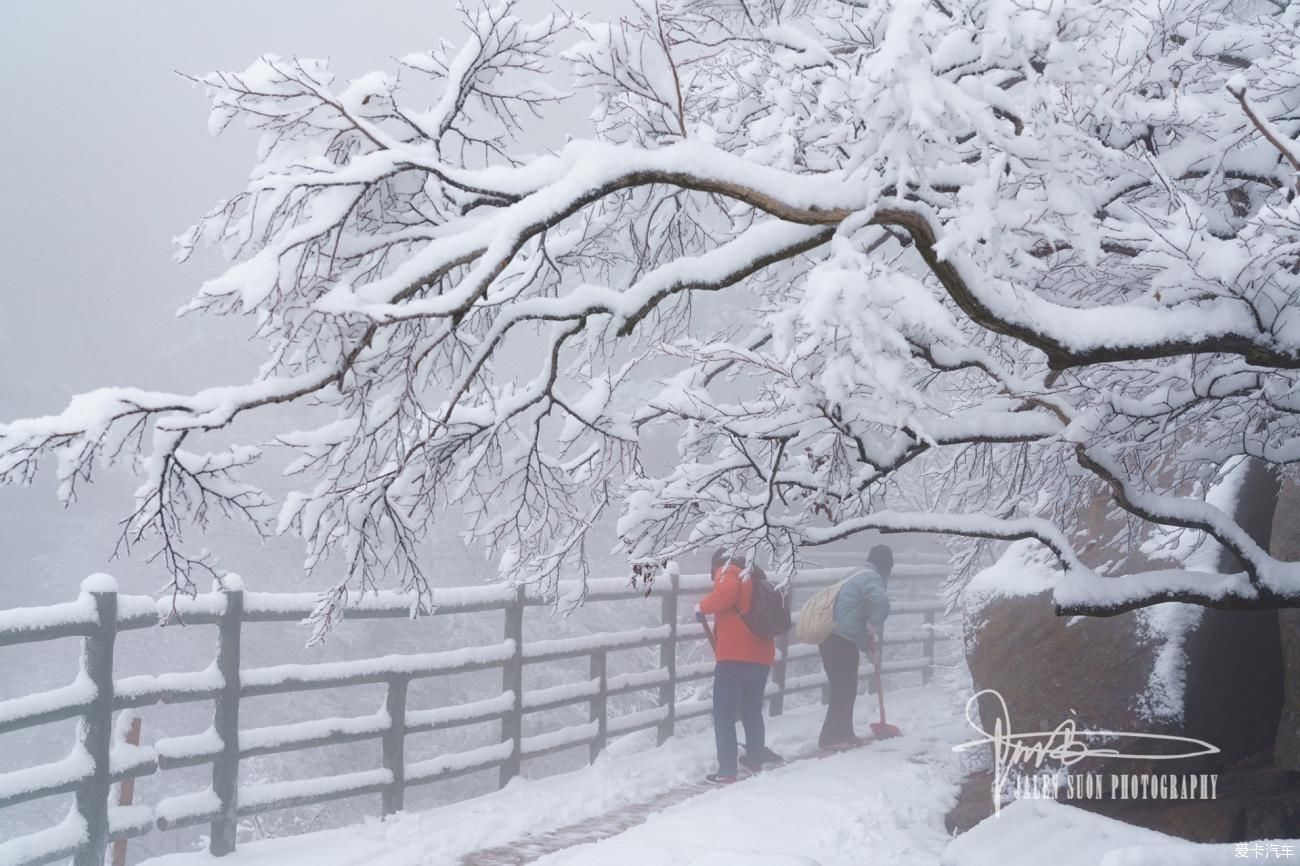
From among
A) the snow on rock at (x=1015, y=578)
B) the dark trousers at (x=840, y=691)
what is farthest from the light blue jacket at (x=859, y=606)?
the snow on rock at (x=1015, y=578)

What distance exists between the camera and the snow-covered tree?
3.29m

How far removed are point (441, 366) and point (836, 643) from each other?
5900 mm

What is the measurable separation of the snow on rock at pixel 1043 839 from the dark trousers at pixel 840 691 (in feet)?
19.6

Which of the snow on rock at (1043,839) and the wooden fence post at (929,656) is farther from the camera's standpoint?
the wooden fence post at (929,656)

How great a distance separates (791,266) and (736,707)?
4137mm

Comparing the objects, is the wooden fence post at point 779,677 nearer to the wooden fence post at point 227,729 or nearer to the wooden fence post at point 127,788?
the wooden fence post at point 227,729

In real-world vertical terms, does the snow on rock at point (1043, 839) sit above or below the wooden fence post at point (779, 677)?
above

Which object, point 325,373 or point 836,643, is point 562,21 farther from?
point 836,643

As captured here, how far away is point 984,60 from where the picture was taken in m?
3.75

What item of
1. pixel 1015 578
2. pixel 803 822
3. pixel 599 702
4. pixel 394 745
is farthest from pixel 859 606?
pixel 394 745

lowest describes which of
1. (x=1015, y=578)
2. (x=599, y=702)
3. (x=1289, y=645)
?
(x=599, y=702)

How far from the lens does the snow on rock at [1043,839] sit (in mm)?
3531

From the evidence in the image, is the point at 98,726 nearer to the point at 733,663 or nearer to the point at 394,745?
the point at 394,745

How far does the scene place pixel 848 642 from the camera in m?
9.99
